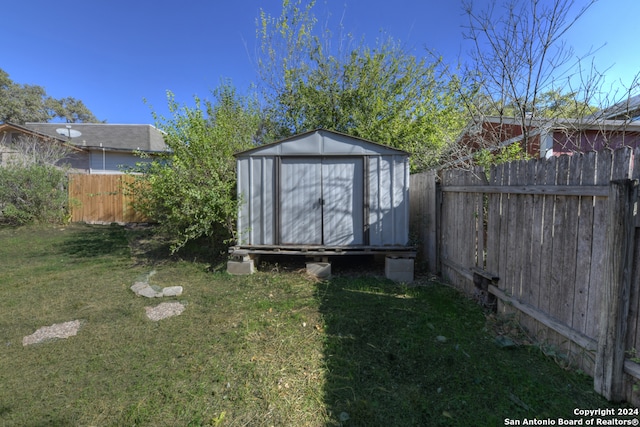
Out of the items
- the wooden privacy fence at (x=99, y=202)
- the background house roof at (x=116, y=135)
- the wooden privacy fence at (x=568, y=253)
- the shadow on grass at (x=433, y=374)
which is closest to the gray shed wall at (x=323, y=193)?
the wooden privacy fence at (x=568, y=253)

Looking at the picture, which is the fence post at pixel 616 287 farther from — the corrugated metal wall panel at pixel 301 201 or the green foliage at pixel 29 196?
the green foliage at pixel 29 196

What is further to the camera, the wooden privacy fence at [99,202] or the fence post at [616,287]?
the wooden privacy fence at [99,202]

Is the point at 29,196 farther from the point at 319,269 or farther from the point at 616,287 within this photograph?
the point at 616,287

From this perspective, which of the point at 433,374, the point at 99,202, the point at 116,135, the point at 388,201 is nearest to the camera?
the point at 433,374

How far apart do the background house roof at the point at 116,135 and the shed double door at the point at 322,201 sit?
1424 centimetres

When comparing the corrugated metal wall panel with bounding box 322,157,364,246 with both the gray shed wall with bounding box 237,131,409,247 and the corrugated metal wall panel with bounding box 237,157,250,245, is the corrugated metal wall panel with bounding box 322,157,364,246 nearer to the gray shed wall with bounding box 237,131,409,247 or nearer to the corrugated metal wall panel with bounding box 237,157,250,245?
the gray shed wall with bounding box 237,131,409,247

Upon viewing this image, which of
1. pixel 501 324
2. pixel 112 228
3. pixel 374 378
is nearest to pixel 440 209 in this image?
pixel 501 324

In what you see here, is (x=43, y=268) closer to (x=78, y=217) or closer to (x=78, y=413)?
(x=78, y=413)

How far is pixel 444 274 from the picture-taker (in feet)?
15.8

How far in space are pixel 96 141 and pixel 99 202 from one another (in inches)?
347

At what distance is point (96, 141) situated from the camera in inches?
666

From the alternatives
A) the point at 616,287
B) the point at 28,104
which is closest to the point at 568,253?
the point at 616,287

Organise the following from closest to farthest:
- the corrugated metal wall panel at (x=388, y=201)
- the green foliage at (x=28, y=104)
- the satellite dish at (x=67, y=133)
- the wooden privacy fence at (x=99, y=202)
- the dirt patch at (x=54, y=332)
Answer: the dirt patch at (x=54, y=332), the corrugated metal wall panel at (x=388, y=201), the wooden privacy fence at (x=99, y=202), the satellite dish at (x=67, y=133), the green foliage at (x=28, y=104)

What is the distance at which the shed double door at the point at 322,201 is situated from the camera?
5160 mm
